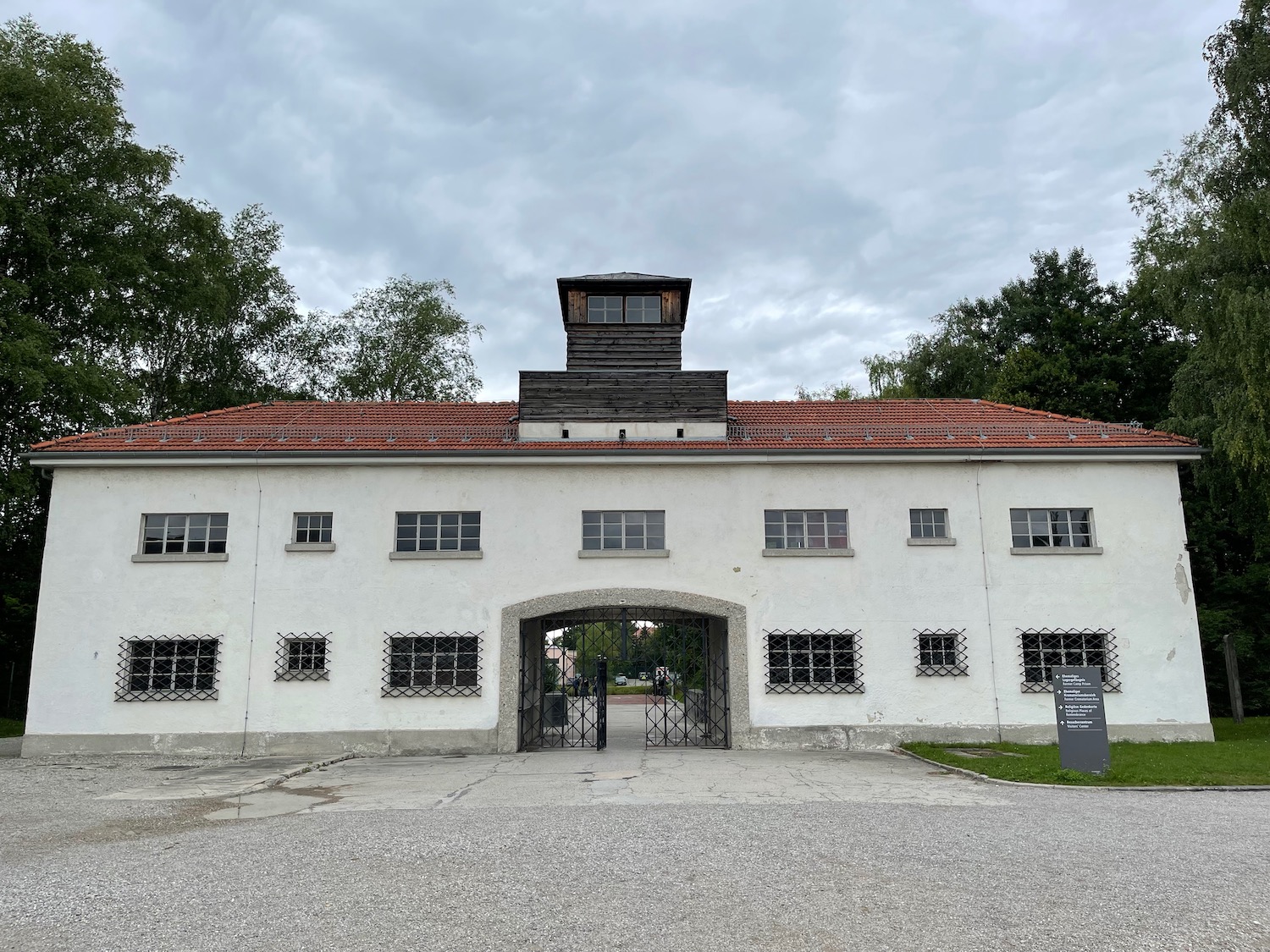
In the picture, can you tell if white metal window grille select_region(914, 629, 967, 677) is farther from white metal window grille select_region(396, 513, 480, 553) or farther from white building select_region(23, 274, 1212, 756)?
white metal window grille select_region(396, 513, 480, 553)

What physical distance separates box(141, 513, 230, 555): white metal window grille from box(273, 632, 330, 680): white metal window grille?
7.34 feet

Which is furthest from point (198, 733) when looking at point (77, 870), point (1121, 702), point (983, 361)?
point (983, 361)

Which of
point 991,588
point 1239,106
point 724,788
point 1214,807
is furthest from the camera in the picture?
point 1239,106

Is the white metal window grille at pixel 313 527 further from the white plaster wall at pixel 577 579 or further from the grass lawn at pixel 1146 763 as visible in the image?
the grass lawn at pixel 1146 763

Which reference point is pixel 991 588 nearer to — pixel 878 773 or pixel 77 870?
pixel 878 773

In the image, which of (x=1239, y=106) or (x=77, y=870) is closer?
(x=77, y=870)

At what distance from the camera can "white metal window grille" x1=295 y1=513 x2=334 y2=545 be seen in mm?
17141

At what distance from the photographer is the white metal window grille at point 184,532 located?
17.0 meters

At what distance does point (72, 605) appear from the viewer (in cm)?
1666

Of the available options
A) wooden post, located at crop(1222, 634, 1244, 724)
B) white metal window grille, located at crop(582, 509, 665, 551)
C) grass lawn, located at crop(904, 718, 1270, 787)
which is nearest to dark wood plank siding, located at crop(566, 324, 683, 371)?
white metal window grille, located at crop(582, 509, 665, 551)

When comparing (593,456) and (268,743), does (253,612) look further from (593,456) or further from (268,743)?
(593,456)

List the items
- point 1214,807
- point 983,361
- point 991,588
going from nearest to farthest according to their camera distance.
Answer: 1. point 1214,807
2. point 991,588
3. point 983,361

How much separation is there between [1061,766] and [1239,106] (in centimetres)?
1418

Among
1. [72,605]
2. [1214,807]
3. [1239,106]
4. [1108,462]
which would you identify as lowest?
[1214,807]
